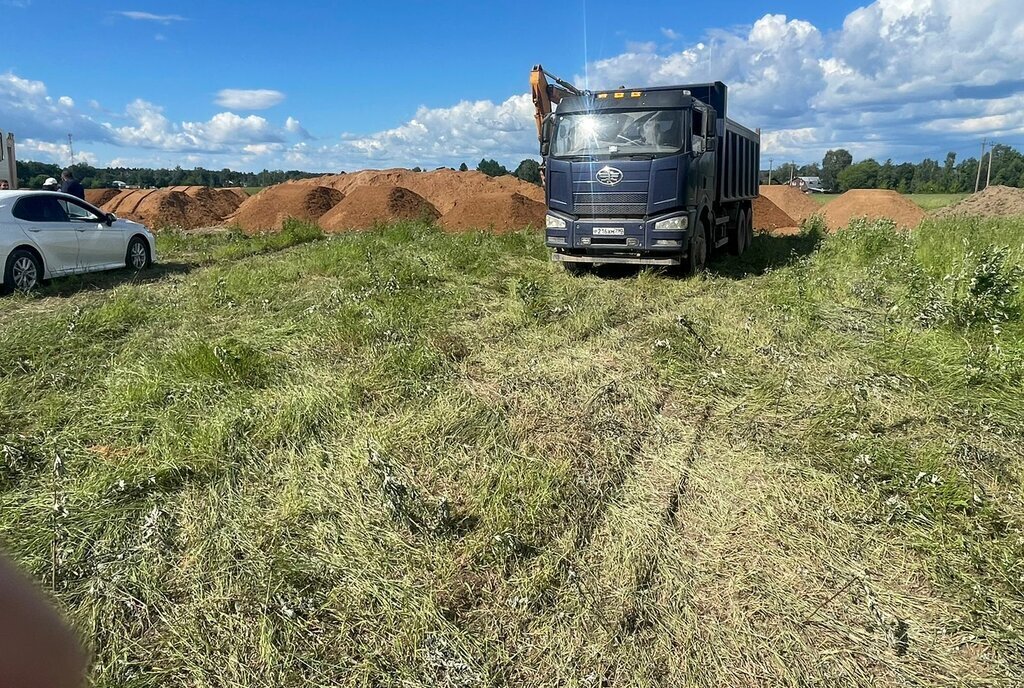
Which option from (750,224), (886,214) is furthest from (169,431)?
(886,214)

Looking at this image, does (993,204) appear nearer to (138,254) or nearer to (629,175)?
(629,175)

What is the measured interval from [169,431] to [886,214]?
80.7 ft

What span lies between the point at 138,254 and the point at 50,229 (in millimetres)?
2216

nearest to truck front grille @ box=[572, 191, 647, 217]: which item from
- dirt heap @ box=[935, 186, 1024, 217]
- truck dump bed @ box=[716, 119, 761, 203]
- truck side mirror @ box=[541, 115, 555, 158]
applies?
truck side mirror @ box=[541, 115, 555, 158]

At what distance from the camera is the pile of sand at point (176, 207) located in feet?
81.3

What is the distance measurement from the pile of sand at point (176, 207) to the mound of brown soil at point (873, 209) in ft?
75.8

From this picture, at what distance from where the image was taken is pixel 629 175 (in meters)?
10.0

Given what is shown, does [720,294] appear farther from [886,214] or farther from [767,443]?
[886,214]

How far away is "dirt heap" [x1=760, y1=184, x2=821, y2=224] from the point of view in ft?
93.1

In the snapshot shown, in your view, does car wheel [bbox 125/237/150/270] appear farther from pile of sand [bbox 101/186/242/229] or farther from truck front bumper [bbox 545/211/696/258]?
pile of sand [bbox 101/186/242/229]

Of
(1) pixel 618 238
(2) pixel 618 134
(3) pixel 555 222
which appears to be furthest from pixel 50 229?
(2) pixel 618 134

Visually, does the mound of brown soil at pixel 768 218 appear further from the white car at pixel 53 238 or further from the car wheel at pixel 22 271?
the car wheel at pixel 22 271

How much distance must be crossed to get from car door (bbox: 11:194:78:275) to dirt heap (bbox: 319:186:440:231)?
11171mm

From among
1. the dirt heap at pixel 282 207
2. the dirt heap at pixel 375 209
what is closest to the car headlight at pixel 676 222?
the dirt heap at pixel 375 209
